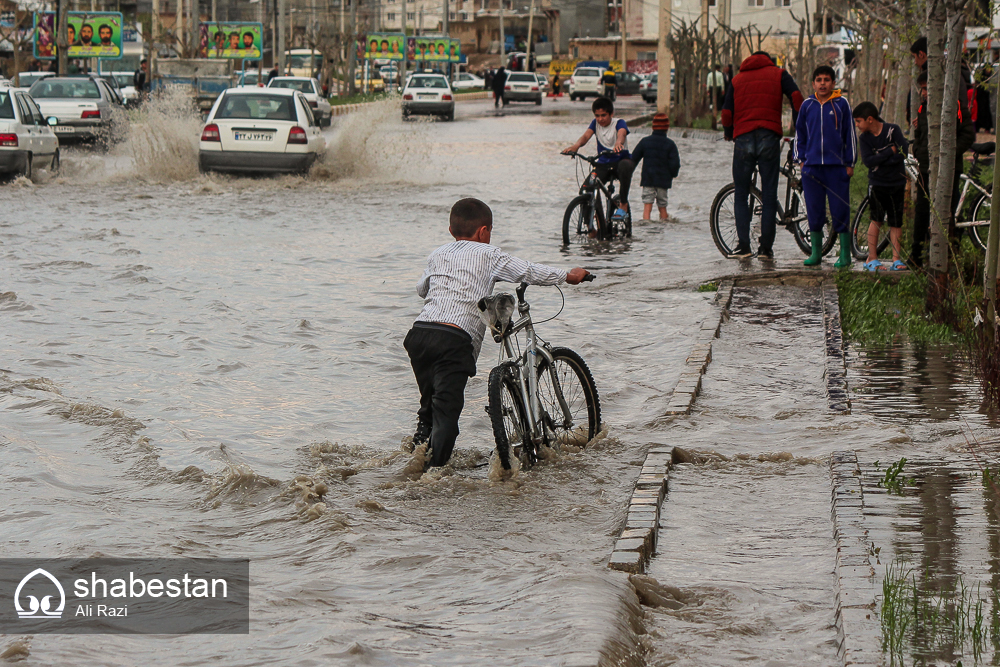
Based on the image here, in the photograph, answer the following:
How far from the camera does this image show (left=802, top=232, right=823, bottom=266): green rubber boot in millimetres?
11734

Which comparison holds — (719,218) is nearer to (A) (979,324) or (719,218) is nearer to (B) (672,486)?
(A) (979,324)

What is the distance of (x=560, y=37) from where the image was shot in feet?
404

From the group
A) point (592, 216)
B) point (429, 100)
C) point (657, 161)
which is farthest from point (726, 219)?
point (429, 100)

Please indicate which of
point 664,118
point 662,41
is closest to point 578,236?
point 664,118

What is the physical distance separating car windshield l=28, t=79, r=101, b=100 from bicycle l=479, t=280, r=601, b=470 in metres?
24.8

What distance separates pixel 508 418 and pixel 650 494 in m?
0.87

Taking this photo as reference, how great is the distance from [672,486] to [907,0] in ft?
38.2

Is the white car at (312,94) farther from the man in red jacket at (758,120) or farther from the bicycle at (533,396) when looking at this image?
the bicycle at (533,396)

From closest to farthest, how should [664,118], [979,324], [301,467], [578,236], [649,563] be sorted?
[649,563] → [301,467] → [979,324] → [578,236] → [664,118]

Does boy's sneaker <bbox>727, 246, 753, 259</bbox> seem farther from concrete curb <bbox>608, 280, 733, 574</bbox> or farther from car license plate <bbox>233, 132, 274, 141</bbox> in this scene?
car license plate <bbox>233, 132, 274, 141</bbox>

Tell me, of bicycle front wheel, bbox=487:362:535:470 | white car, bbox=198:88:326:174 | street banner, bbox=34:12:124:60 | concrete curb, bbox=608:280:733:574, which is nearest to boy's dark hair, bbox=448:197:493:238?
bicycle front wheel, bbox=487:362:535:470

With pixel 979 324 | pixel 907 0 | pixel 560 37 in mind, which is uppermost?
pixel 560 37

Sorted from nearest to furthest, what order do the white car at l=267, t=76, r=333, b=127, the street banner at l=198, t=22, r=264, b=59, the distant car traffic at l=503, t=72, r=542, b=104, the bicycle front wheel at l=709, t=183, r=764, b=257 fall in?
the bicycle front wheel at l=709, t=183, r=764, b=257, the white car at l=267, t=76, r=333, b=127, the street banner at l=198, t=22, r=264, b=59, the distant car traffic at l=503, t=72, r=542, b=104

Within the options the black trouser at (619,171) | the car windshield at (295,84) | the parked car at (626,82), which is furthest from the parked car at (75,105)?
the parked car at (626,82)
